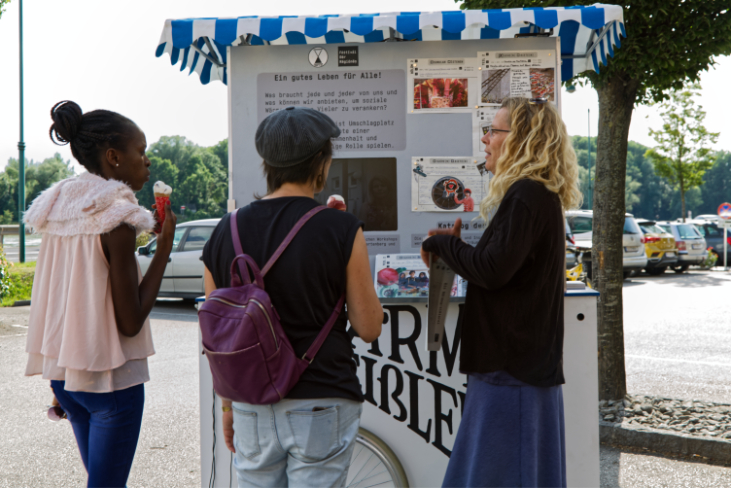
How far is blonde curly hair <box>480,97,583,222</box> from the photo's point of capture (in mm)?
1948

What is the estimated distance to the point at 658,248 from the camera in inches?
689

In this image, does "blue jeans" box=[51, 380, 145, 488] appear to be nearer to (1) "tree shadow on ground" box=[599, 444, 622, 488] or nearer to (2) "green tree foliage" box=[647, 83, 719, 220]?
(1) "tree shadow on ground" box=[599, 444, 622, 488]

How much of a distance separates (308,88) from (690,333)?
7.57 m

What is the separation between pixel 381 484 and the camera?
8.96ft

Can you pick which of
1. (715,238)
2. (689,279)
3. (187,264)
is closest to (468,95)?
(187,264)

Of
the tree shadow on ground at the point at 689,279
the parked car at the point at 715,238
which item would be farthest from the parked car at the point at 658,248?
the parked car at the point at 715,238

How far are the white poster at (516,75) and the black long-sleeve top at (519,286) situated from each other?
124 centimetres

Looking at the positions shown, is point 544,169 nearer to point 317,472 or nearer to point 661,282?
point 317,472

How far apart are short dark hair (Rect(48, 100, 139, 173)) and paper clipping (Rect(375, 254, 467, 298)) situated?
120cm

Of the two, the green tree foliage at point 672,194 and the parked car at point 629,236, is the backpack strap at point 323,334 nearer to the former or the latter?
the parked car at point 629,236

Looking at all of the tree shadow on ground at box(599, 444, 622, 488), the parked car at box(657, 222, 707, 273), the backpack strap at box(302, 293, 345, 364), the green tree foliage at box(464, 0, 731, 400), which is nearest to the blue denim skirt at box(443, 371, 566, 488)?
the backpack strap at box(302, 293, 345, 364)

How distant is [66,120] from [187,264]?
30.2 feet

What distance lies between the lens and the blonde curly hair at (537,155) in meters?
1.95

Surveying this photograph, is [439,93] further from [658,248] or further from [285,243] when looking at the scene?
[658,248]
